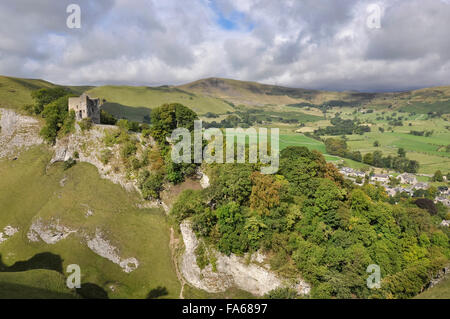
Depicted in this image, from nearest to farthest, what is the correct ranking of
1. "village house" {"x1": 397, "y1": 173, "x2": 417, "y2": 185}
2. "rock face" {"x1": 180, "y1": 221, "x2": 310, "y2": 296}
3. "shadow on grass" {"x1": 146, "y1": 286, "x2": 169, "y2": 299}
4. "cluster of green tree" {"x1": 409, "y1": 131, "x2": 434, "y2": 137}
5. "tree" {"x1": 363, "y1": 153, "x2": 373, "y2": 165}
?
"rock face" {"x1": 180, "y1": 221, "x2": 310, "y2": 296} < "shadow on grass" {"x1": 146, "y1": 286, "x2": 169, "y2": 299} < "village house" {"x1": 397, "y1": 173, "x2": 417, "y2": 185} < "tree" {"x1": 363, "y1": 153, "x2": 373, "y2": 165} < "cluster of green tree" {"x1": 409, "y1": 131, "x2": 434, "y2": 137}

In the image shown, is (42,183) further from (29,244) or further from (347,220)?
(347,220)

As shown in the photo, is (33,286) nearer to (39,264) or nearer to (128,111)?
(39,264)

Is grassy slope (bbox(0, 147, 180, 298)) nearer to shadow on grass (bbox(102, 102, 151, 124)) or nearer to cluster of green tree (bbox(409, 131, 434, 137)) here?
shadow on grass (bbox(102, 102, 151, 124))

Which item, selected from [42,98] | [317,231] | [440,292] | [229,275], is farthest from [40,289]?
[42,98]

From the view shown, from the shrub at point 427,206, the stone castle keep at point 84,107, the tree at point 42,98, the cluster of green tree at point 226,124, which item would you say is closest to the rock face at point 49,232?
the stone castle keep at point 84,107

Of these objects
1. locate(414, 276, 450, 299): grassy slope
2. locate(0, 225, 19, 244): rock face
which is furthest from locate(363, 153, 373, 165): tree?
locate(0, 225, 19, 244): rock face

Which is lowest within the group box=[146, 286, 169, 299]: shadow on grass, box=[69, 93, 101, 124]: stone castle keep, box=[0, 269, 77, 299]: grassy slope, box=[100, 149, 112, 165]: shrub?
box=[146, 286, 169, 299]: shadow on grass
